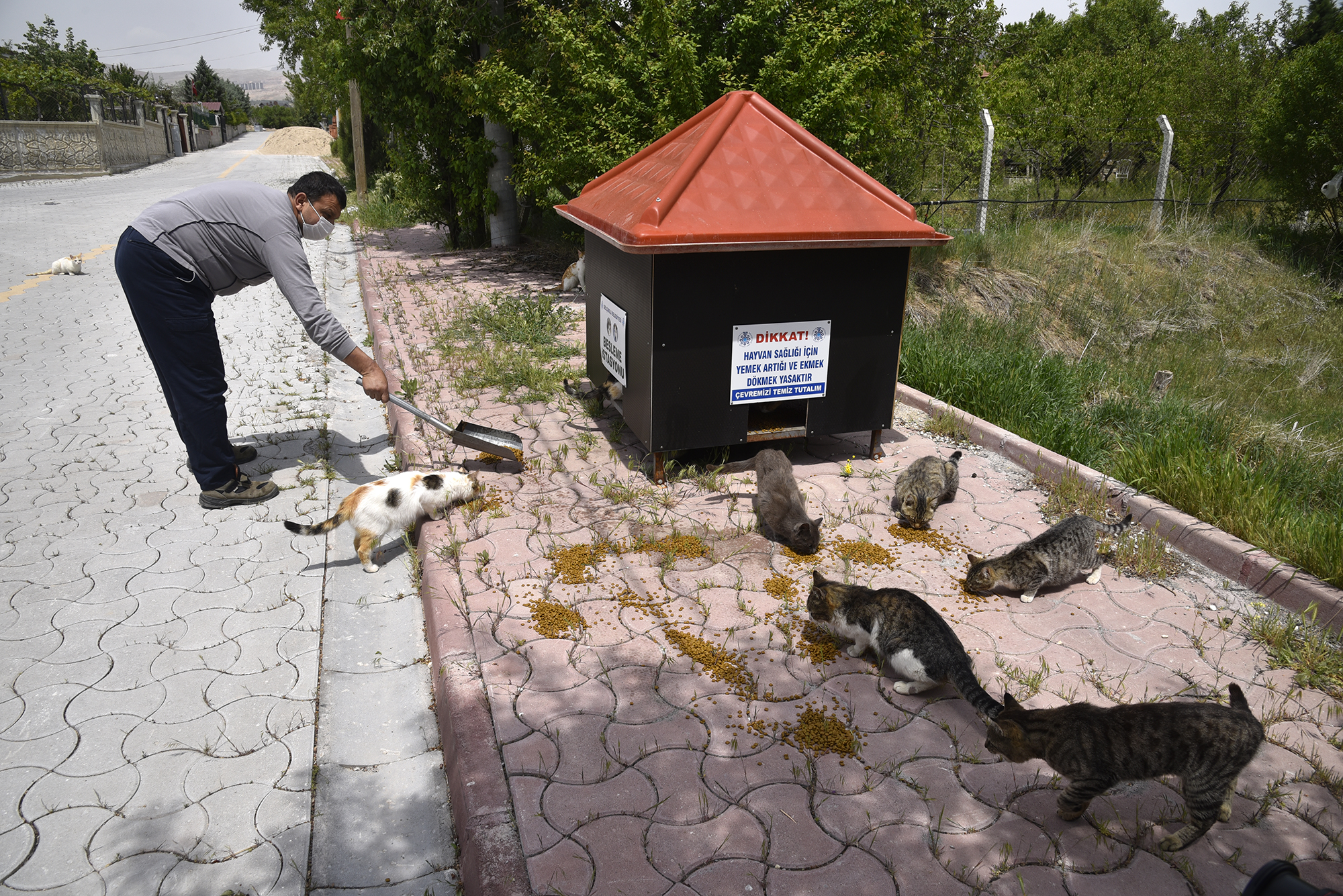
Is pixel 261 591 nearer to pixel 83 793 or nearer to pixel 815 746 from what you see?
pixel 83 793

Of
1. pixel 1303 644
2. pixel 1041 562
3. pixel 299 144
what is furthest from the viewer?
pixel 299 144

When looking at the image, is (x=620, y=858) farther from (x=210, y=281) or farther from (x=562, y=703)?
(x=210, y=281)

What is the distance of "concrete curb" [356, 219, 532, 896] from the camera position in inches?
105

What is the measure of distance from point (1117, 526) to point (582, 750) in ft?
11.2

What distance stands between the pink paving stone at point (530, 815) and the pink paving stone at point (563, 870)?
3cm

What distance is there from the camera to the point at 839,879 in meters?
2.67

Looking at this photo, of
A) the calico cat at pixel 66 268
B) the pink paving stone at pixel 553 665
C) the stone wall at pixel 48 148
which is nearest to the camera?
the pink paving stone at pixel 553 665

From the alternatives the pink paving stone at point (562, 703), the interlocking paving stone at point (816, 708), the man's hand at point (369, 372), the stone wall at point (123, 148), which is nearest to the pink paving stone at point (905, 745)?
the interlocking paving stone at point (816, 708)

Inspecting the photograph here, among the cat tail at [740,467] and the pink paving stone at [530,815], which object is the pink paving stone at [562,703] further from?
the cat tail at [740,467]

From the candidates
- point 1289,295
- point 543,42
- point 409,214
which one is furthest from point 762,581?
point 409,214

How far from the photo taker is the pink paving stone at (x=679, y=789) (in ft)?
9.48

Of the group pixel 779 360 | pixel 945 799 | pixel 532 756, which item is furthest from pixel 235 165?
pixel 945 799

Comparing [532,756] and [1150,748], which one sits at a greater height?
[1150,748]

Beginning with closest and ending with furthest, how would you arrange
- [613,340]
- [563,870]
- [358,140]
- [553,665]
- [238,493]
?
[563,870]
[553,665]
[238,493]
[613,340]
[358,140]
